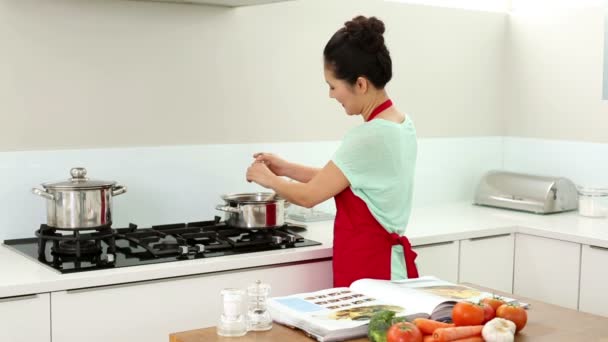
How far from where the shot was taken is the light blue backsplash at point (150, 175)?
263 cm

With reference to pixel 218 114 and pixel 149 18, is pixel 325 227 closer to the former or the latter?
pixel 218 114

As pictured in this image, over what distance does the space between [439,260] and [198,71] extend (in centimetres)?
112

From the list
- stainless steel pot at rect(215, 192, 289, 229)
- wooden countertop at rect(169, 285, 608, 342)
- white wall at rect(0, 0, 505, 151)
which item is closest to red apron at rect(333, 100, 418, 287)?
stainless steel pot at rect(215, 192, 289, 229)

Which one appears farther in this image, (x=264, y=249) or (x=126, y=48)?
(x=126, y=48)

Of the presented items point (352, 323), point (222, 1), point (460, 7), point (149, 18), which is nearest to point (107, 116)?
point (149, 18)

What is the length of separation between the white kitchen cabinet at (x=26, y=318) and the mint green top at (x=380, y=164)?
88 centimetres

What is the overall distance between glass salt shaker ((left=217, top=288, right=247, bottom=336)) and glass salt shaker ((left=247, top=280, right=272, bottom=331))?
40 mm

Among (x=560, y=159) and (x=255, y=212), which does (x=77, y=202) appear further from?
(x=560, y=159)

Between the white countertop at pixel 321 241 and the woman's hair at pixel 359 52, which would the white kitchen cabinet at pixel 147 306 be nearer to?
the white countertop at pixel 321 241

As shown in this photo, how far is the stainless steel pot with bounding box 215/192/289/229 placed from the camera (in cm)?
262

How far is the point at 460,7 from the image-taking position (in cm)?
371

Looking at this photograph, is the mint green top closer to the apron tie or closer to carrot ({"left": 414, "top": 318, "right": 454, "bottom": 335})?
the apron tie

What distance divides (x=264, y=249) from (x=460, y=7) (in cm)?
179

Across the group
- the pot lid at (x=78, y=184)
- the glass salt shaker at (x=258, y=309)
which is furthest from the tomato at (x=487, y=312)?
the pot lid at (x=78, y=184)
